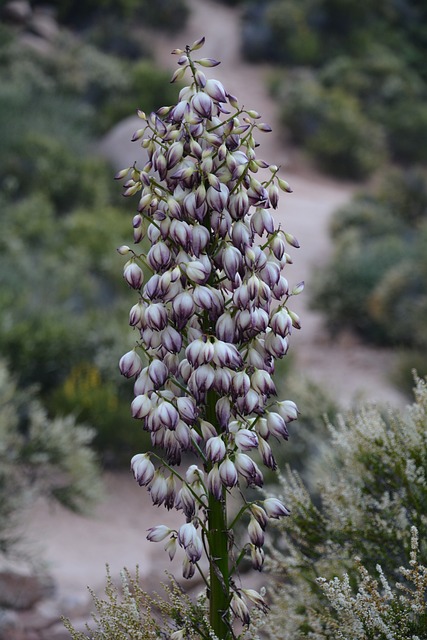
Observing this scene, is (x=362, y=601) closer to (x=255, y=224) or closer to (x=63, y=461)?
(x=255, y=224)

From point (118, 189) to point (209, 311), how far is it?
44.1 feet

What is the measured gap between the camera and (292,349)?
9789 mm

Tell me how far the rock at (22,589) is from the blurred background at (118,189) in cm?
19

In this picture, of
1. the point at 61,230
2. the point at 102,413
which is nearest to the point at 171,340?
the point at 102,413

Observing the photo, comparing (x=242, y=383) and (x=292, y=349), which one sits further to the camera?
(x=292, y=349)

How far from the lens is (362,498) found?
2758 millimetres

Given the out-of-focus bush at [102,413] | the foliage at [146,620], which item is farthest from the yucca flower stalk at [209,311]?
the out-of-focus bush at [102,413]

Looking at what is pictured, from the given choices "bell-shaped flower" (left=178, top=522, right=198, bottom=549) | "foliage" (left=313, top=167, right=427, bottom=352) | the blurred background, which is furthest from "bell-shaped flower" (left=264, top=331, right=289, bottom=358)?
"foliage" (left=313, top=167, right=427, bottom=352)

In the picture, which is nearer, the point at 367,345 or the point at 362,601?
the point at 362,601

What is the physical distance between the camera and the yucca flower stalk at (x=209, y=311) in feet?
5.97

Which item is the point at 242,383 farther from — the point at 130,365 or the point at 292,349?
the point at 292,349

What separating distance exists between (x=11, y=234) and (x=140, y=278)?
373 inches

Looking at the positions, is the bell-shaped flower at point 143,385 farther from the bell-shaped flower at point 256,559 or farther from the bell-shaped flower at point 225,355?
the bell-shaped flower at point 256,559

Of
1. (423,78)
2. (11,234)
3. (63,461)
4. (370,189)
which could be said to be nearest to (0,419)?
(63,461)
